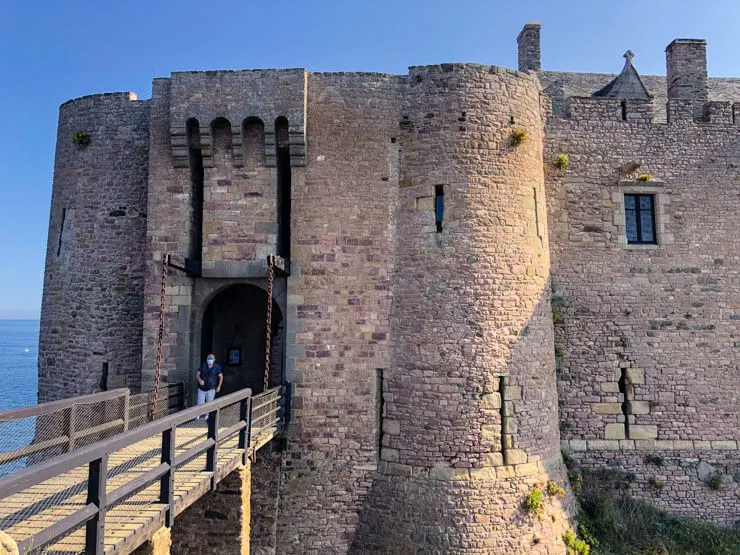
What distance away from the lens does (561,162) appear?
12180 mm

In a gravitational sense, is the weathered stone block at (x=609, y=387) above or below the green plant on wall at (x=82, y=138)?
below

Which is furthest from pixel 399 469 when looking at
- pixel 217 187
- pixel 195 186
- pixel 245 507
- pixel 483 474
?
pixel 195 186

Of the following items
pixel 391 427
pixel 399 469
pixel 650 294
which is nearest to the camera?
pixel 399 469

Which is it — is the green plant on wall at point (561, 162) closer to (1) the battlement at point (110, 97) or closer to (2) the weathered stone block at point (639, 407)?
(2) the weathered stone block at point (639, 407)

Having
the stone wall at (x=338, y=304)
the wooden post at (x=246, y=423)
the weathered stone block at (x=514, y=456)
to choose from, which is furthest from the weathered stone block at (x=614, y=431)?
the wooden post at (x=246, y=423)

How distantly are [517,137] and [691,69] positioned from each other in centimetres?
516

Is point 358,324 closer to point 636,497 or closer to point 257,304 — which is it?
point 257,304

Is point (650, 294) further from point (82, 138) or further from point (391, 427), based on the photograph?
point (82, 138)

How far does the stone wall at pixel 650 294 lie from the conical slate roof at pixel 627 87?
9.01ft

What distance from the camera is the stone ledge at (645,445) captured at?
11648 millimetres

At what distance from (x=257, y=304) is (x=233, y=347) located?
110 centimetres

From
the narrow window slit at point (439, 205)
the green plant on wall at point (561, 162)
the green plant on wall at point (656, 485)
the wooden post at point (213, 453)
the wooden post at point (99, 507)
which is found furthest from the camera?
the green plant on wall at point (561, 162)

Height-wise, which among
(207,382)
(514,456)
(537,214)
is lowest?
(514,456)

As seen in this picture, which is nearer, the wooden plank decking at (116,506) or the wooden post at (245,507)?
the wooden plank decking at (116,506)
